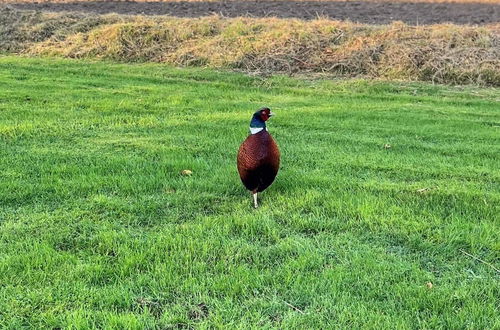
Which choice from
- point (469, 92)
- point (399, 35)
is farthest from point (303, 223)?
point (399, 35)

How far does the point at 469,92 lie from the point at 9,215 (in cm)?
876

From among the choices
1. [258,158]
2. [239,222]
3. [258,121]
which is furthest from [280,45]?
[239,222]

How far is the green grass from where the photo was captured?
10.4 ft

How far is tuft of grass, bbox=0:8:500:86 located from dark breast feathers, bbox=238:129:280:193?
314 inches

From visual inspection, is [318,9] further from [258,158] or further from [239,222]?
[239,222]

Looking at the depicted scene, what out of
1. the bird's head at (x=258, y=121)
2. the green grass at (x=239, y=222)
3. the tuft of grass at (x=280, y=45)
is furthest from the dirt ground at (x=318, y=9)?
the bird's head at (x=258, y=121)

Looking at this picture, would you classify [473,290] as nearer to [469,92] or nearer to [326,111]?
[326,111]

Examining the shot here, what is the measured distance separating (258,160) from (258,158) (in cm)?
2

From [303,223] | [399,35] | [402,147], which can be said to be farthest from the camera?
[399,35]

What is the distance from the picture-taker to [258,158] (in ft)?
14.8

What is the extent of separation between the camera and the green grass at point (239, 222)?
318 centimetres

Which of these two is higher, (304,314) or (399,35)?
(399,35)

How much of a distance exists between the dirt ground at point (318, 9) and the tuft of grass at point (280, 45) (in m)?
2.59

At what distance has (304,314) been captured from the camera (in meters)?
3.10
